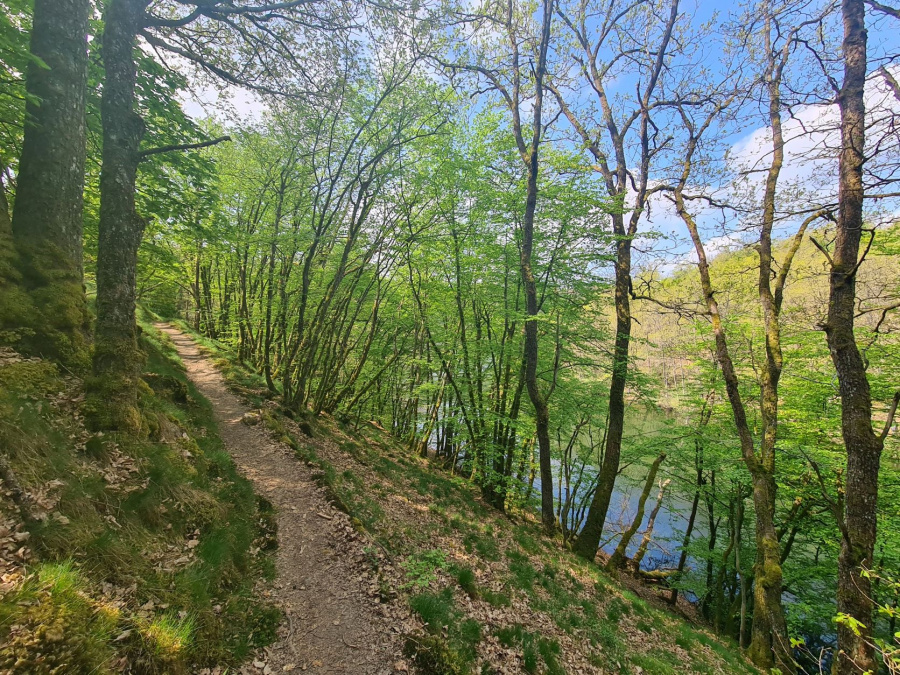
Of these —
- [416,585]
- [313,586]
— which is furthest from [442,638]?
[313,586]

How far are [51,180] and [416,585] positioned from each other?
25.1 feet

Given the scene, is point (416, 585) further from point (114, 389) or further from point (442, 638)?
point (114, 389)

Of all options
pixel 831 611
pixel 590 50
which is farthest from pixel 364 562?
pixel 590 50

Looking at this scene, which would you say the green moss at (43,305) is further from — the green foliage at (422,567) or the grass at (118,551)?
the green foliage at (422,567)

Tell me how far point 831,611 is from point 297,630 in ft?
48.8

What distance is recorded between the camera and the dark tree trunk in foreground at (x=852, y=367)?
5.01m

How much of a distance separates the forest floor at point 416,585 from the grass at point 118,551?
0.61 m

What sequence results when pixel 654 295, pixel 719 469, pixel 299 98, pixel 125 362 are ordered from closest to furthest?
pixel 125 362 → pixel 299 98 → pixel 654 295 → pixel 719 469

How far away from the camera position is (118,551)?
3123mm

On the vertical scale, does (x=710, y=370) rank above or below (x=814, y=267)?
below

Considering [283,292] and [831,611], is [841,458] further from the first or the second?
[283,292]

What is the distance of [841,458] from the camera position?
28.1ft

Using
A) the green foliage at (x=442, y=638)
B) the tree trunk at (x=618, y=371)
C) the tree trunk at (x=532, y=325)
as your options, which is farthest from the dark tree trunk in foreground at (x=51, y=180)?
the tree trunk at (x=618, y=371)

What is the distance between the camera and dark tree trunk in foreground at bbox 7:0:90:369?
4.27 metres
